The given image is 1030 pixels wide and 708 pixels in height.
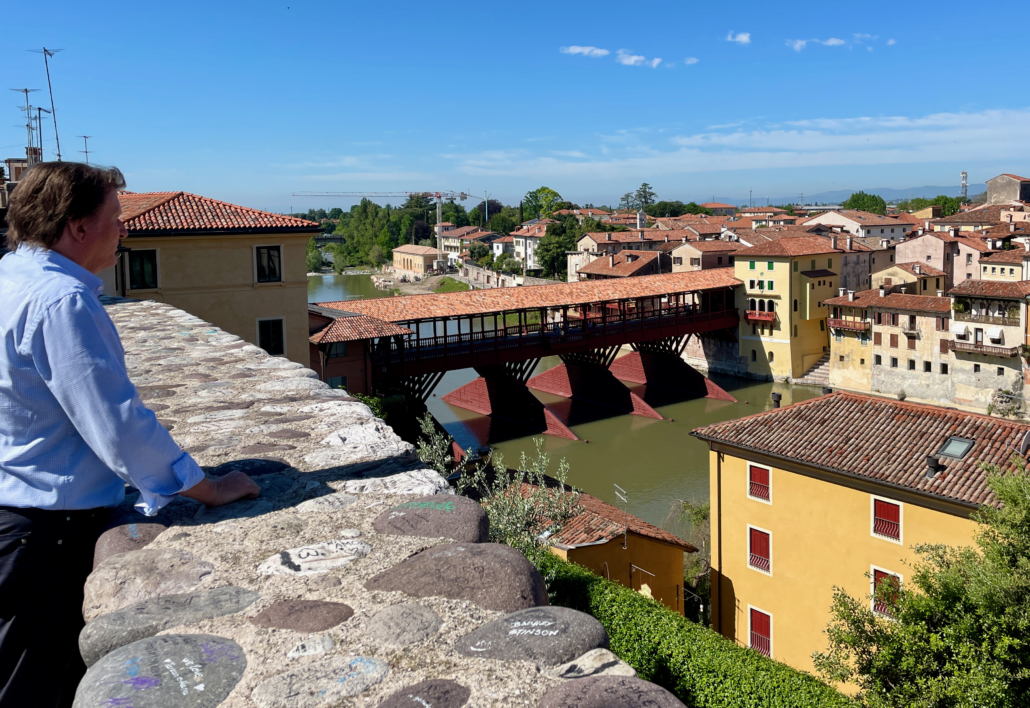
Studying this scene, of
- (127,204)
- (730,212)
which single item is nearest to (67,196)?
(127,204)

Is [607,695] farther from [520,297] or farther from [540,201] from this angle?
[540,201]

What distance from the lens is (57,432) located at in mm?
1703

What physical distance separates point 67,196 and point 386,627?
1156 millimetres

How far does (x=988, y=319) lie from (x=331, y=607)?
103 ft

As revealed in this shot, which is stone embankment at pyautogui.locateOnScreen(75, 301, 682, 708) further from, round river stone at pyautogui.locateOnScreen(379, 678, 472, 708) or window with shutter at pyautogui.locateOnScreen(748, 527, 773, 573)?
window with shutter at pyautogui.locateOnScreen(748, 527, 773, 573)

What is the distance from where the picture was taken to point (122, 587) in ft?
5.63

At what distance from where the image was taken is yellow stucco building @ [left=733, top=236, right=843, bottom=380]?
34.2 m

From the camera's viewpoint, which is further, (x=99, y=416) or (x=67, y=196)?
(x=67, y=196)

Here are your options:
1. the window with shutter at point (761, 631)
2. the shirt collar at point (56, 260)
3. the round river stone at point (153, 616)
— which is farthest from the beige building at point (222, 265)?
the round river stone at point (153, 616)

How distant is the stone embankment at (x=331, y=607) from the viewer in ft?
4.45

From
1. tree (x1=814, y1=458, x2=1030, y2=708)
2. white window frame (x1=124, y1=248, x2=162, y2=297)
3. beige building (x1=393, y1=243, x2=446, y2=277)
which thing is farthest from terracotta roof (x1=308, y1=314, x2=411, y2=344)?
beige building (x1=393, y1=243, x2=446, y2=277)

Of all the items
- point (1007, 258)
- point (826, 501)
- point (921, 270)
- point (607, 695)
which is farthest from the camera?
point (921, 270)

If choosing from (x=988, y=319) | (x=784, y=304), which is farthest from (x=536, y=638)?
(x=784, y=304)

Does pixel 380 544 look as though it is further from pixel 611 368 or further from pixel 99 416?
pixel 611 368
